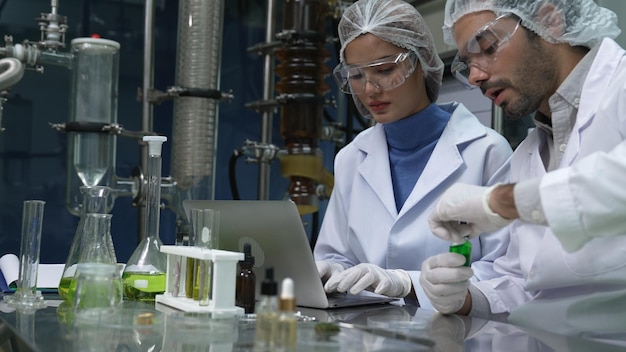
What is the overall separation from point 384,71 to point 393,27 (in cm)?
13

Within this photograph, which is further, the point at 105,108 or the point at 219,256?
the point at 105,108

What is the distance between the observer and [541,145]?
1.57 metres

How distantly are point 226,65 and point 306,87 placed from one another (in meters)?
0.54

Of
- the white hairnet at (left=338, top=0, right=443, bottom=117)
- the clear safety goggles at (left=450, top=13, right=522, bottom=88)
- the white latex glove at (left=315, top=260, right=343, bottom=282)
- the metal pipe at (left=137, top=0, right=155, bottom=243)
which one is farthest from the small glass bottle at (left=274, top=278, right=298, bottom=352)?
the metal pipe at (left=137, top=0, right=155, bottom=243)

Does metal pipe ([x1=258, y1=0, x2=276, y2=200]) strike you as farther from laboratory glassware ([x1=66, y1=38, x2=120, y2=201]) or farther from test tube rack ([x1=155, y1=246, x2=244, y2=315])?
test tube rack ([x1=155, y1=246, x2=244, y2=315])

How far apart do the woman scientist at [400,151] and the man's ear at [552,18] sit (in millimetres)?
385

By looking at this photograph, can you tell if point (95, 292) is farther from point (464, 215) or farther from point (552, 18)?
point (552, 18)

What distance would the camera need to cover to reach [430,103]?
1.97 m

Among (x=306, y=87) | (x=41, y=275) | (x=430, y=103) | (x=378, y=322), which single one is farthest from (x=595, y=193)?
(x=306, y=87)

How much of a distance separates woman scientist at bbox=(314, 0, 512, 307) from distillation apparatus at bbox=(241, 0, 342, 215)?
653mm

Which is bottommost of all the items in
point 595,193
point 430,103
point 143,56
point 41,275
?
point 41,275

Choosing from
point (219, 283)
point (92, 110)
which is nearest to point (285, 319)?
point (219, 283)

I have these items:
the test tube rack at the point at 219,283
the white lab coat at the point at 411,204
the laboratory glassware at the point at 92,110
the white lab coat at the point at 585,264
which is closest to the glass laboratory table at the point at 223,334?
the test tube rack at the point at 219,283

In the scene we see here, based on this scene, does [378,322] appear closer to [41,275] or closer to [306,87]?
[41,275]
